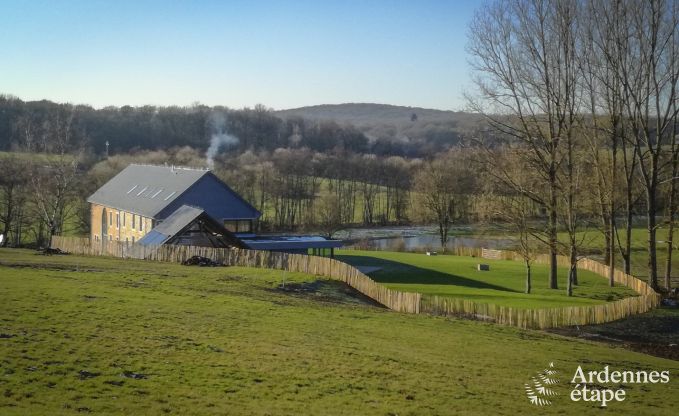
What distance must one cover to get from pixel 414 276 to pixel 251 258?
36.5ft

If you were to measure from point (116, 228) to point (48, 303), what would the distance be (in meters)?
42.3

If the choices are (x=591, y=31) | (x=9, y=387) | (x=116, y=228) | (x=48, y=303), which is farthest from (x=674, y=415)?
(x=116, y=228)

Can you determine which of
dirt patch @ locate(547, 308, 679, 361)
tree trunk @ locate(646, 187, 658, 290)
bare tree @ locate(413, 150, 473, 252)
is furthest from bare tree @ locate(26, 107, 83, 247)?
tree trunk @ locate(646, 187, 658, 290)

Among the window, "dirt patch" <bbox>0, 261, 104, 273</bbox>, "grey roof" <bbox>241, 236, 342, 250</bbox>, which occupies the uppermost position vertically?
the window

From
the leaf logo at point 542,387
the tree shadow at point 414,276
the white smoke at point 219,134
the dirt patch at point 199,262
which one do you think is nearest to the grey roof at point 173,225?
the dirt patch at point 199,262

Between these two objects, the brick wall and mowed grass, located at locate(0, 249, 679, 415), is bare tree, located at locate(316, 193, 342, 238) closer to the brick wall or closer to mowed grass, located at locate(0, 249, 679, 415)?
the brick wall

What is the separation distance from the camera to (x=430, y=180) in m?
80.9

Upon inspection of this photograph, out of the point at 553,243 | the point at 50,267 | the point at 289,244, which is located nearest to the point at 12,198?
the point at 289,244

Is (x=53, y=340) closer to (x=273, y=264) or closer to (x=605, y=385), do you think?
(x=605, y=385)

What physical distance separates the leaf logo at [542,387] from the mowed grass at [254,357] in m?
0.28

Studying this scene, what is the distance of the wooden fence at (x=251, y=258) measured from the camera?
35553 millimetres

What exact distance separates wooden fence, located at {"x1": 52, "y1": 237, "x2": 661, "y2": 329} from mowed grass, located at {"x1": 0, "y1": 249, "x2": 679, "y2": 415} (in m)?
1.64

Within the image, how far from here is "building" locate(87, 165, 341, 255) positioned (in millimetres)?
45656

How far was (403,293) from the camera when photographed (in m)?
31.6
